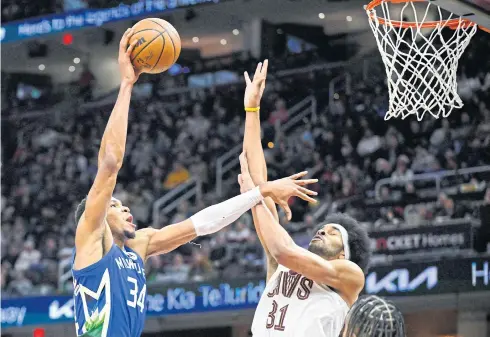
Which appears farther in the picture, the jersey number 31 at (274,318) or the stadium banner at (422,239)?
the stadium banner at (422,239)

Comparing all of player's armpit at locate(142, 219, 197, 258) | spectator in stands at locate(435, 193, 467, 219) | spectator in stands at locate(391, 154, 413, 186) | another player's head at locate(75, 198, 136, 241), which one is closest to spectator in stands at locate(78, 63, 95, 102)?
spectator in stands at locate(391, 154, 413, 186)

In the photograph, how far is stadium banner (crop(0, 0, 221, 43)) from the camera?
61.6 feet

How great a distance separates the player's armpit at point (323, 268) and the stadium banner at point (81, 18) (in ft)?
43.8

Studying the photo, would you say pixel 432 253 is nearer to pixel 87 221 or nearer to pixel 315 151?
pixel 315 151

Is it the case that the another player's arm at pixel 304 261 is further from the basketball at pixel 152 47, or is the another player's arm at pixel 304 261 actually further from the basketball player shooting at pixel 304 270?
the basketball at pixel 152 47

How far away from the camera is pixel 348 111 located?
17875mm

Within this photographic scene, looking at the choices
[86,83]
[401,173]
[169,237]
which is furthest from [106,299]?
[86,83]

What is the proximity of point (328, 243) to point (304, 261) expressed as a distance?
419 millimetres

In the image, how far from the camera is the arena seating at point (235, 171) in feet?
47.2

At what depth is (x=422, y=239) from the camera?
12.8 m

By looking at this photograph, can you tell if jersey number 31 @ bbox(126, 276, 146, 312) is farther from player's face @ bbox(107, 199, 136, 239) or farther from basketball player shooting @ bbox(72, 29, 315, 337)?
player's face @ bbox(107, 199, 136, 239)

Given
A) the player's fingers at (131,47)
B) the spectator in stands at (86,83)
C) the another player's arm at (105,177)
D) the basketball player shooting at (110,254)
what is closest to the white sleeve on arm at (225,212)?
the basketball player shooting at (110,254)

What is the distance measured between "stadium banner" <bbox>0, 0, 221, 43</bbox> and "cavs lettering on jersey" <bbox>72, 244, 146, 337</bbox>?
44.2 ft

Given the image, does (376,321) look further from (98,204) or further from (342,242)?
(342,242)
